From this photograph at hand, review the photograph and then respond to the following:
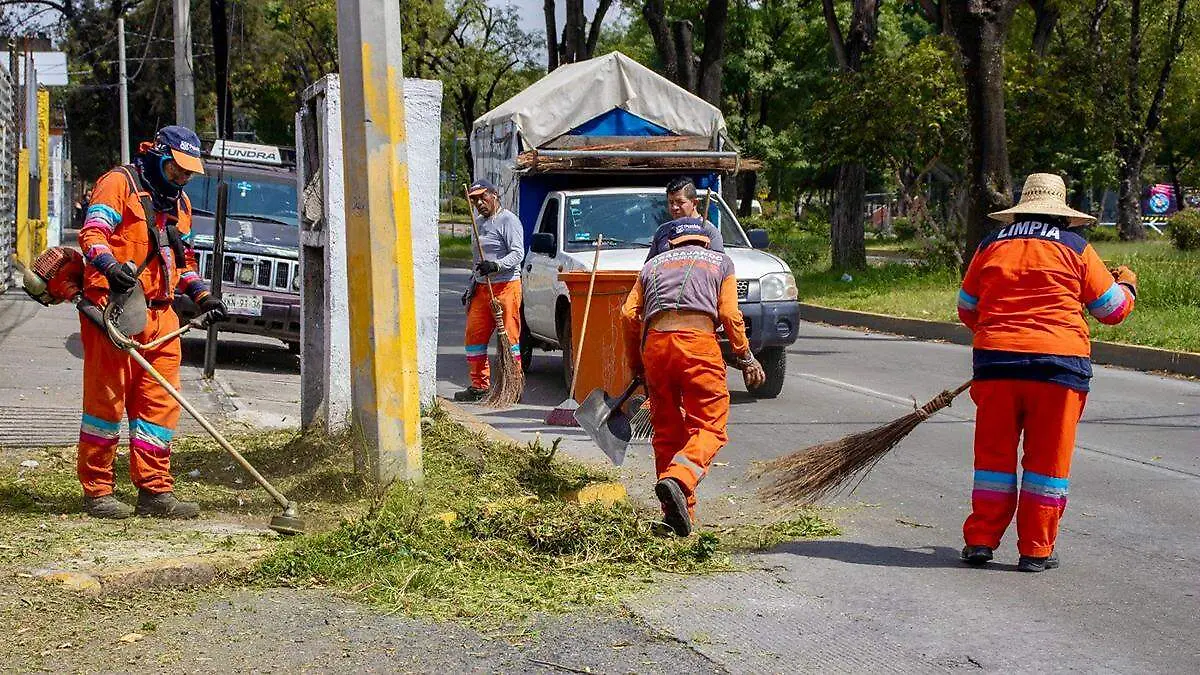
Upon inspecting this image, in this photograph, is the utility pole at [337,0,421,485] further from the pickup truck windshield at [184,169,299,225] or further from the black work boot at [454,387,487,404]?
the pickup truck windshield at [184,169,299,225]

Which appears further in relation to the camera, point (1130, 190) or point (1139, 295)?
point (1130, 190)

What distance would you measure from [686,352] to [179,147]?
102 inches

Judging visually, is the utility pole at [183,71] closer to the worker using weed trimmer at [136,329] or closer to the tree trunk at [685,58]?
the tree trunk at [685,58]

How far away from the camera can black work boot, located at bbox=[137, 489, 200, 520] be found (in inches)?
269

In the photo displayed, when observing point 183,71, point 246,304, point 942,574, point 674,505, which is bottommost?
point 942,574

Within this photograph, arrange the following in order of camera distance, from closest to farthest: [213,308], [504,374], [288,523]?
[288,523], [213,308], [504,374]

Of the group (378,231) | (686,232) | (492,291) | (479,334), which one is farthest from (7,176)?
(686,232)

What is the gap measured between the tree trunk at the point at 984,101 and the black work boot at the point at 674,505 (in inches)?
564

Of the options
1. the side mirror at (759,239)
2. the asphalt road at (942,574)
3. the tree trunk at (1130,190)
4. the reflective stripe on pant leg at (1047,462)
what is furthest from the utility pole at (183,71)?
the tree trunk at (1130,190)

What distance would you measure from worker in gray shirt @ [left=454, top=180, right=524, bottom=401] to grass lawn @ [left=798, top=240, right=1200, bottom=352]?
7.01 meters

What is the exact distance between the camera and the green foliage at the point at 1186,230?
2778 centimetres

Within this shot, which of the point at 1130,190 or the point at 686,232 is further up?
the point at 1130,190

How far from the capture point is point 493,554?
5.92 m

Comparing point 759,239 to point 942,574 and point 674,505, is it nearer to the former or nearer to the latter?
point 674,505
